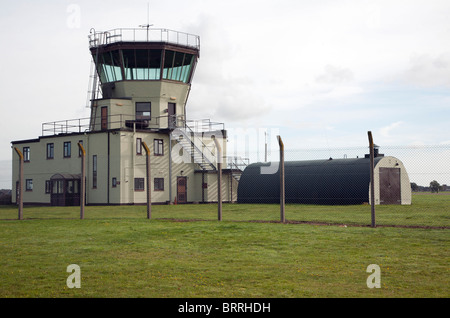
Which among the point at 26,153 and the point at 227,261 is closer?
the point at 227,261

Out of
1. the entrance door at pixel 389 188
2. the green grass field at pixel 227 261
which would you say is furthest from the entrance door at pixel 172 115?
the green grass field at pixel 227 261

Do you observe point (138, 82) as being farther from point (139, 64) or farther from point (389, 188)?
point (389, 188)

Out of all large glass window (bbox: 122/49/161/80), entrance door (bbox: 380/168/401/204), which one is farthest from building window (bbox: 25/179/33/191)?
entrance door (bbox: 380/168/401/204)

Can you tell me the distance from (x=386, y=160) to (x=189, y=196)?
17224 mm

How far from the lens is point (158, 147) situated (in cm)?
4322

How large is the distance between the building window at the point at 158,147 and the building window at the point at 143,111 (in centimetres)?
306

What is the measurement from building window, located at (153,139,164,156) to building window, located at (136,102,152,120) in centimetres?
306

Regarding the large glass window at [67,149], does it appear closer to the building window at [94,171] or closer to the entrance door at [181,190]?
the building window at [94,171]

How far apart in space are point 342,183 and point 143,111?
1880 centimetres

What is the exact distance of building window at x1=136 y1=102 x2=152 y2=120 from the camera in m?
45.2

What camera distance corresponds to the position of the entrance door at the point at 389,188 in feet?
117

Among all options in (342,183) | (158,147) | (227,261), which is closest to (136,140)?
(158,147)
